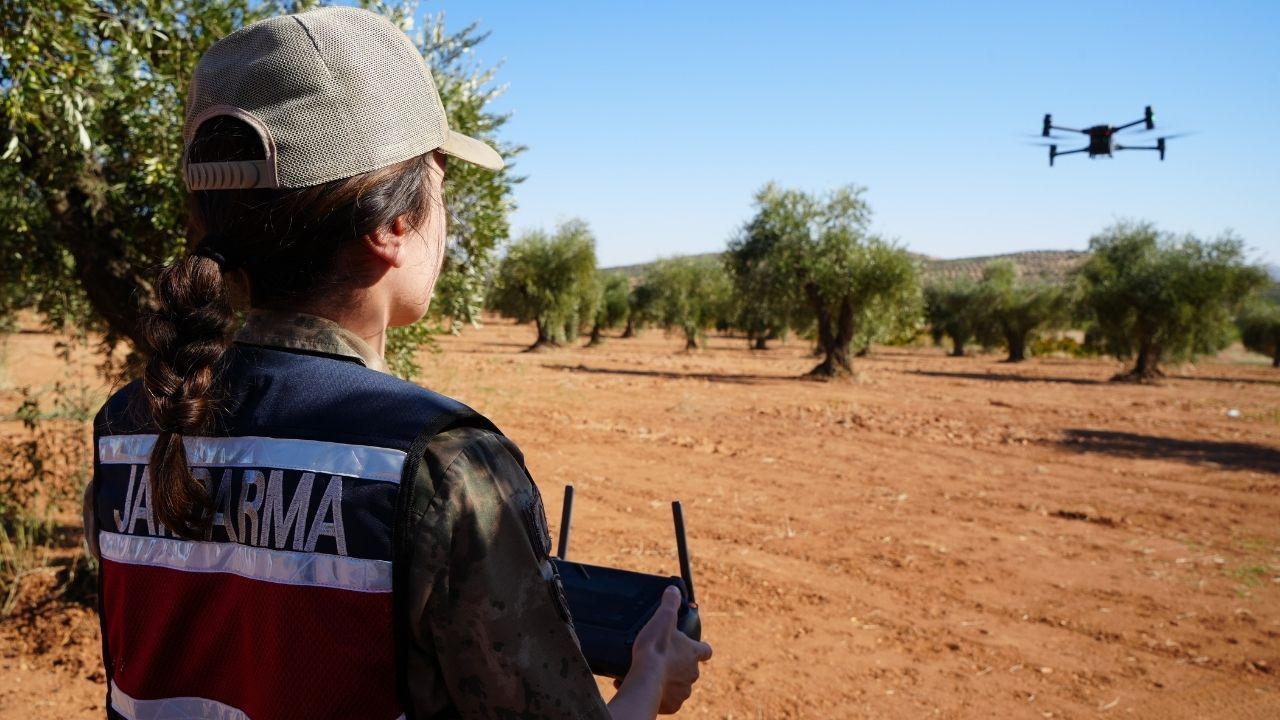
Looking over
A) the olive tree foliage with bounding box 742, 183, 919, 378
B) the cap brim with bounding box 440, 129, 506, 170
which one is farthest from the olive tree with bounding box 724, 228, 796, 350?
the cap brim with bounding box 440, 129, 506, 170

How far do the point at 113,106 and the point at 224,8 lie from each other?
2.73 ft

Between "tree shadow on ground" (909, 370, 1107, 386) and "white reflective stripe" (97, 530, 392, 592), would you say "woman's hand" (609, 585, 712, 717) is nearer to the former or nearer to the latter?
"white reflective stripe" (97, 530, 392, 592)

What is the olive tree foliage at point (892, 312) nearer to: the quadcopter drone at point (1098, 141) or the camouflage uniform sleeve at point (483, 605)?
the quadcopter drone at point (1098, 141)

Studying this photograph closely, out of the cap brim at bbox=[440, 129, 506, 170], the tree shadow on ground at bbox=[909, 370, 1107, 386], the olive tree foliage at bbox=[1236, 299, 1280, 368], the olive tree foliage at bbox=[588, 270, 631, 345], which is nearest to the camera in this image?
the cap brim at bbox=[440, 129, 506, 170]

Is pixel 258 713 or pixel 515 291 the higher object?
pixel 515 291

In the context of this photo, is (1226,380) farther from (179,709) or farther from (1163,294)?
(179,709)

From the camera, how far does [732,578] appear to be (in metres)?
6.29

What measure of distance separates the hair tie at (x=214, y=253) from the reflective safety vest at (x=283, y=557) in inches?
5.2

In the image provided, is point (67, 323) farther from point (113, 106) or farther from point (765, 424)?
point (765, 424)

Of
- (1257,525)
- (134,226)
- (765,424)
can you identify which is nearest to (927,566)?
(1257,525)

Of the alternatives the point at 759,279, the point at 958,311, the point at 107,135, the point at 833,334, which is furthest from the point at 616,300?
the point at 107,135

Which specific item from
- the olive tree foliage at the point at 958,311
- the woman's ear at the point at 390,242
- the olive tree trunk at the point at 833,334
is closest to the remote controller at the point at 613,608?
the woman's ear at the point at 390,242

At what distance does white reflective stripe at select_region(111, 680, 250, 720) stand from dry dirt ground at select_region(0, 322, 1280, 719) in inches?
138

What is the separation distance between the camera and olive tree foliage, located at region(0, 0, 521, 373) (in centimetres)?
400
